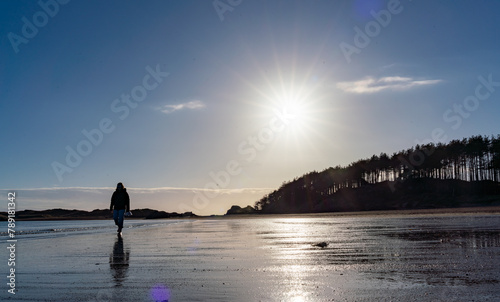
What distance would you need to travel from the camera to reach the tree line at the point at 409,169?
10598cm

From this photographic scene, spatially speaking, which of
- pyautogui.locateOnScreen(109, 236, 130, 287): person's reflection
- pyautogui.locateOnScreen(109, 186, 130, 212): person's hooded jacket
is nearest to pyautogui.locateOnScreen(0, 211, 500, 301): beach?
pyautogui.locateOnScreen(109, 236, 130, 287): person's reflection

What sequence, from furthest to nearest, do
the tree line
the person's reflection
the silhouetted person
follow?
the tree line, the silhouetted person, the person's reflection

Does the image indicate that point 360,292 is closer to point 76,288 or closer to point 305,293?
point 305,293

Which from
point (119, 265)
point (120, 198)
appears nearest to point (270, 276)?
point (119, 265)

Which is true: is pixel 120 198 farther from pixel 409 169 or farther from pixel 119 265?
pixel 409 169

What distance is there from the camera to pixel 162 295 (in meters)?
6.53

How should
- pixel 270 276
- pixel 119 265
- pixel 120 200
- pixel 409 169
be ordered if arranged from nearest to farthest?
pixel 270 276 → pixel 119 265 → pixel 120 200 → pixel 409 169

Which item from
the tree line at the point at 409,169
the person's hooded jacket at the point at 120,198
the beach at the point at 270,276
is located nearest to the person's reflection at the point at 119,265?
the beach at the point at 270,276

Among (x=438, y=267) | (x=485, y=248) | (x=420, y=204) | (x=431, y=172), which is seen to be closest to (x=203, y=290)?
(x=438, y=267)

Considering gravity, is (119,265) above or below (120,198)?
below

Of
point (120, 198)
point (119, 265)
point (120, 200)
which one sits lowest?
point (119, 265)

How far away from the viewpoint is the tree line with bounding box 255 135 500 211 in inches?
4172

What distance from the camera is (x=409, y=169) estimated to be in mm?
126250

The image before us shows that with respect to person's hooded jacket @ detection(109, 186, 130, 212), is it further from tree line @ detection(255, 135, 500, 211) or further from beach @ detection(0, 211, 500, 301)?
tree line @ detection(255, 135, 500, 211)
